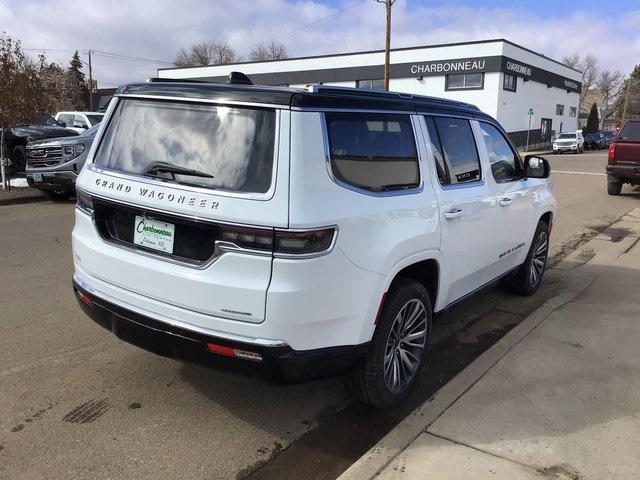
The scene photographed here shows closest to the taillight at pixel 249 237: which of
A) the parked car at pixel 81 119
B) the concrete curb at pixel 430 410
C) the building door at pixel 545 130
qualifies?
the concrete curb at pixel 430 410

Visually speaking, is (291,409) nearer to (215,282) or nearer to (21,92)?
(215,282)

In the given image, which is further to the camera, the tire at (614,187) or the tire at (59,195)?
the tire at (614,187)

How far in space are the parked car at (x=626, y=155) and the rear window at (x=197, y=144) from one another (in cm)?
1376

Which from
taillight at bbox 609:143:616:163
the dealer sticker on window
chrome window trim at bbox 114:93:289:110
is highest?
chrome window trim at bbox 114:93:289:110

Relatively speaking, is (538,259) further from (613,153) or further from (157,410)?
(613,153)

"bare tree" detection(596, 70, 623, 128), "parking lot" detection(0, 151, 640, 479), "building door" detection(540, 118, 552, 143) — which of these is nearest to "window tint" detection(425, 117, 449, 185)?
"parking lot" detection(0, 151, 640, 479)

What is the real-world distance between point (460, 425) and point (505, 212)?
Result: 203cm

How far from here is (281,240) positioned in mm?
2559

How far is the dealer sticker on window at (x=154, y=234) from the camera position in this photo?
2863 millimetres

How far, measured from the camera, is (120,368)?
388 cm

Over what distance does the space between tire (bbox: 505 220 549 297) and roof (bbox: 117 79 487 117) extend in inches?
112

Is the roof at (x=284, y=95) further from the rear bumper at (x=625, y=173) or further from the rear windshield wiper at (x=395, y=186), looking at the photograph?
the rear bumper at (x=625, y=173)

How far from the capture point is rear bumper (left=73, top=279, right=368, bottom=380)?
8.82 feet

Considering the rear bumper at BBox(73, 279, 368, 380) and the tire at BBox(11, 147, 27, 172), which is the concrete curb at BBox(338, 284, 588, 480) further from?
the tire at BBox(11, 147, 27, 172)
